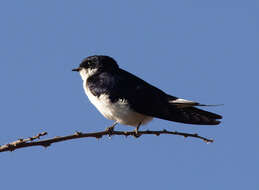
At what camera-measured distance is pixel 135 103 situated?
505cm

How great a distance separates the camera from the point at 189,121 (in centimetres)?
479

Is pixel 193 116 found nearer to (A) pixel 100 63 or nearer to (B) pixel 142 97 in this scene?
(B) pixel 142 97

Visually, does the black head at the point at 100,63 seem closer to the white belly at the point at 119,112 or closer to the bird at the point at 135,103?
the bird at the point at 135,103

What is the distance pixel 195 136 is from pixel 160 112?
1713 millimetres

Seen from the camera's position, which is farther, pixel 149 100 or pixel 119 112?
pixel 149 100

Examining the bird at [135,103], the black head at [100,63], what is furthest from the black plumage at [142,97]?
the black head at [100,63]

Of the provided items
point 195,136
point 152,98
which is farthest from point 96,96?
point 195,136

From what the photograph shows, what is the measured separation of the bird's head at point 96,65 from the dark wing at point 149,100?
0.27 metres

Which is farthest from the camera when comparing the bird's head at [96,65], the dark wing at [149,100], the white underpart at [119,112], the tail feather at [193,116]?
the bird's head at [96,65]

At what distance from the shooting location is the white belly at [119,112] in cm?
500

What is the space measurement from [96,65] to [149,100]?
42.4 inches

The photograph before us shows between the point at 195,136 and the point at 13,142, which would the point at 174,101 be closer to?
the point at 195,136

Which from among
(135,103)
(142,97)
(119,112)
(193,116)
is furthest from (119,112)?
(193,116)

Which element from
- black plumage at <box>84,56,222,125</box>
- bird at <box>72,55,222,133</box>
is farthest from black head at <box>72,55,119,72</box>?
bird at <box>72,55,222,133</box>
